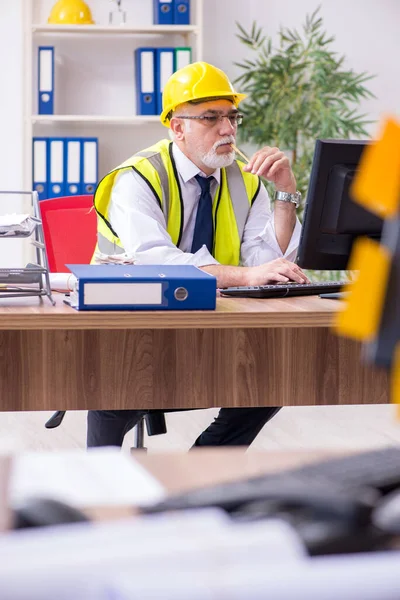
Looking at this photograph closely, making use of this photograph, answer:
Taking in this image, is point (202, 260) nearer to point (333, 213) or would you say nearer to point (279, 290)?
point (279, 290)

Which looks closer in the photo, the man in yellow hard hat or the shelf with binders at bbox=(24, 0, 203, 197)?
the man in yellow hard hat

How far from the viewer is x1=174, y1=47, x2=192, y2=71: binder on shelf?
445cm

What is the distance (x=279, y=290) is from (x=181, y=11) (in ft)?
9.31

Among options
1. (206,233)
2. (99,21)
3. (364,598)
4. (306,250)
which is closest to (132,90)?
(99,21)

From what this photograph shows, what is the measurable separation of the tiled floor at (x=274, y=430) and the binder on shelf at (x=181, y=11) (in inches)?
77.1

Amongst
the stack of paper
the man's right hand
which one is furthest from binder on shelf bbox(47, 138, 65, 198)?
the stack of paper

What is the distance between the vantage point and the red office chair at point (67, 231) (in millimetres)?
2793

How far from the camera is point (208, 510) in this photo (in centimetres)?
65

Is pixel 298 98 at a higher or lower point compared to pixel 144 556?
higher

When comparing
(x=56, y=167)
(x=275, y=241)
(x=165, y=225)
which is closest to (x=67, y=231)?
(x=165, y=225)

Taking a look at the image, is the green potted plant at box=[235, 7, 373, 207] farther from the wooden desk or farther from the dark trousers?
the wooden desk

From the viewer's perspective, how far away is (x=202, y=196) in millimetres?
2801

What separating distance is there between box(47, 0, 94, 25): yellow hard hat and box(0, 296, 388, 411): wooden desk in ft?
9.41

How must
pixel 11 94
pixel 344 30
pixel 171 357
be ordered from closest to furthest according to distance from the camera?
pixel 171 357 < pixel 11 94 < pixel 344 30
